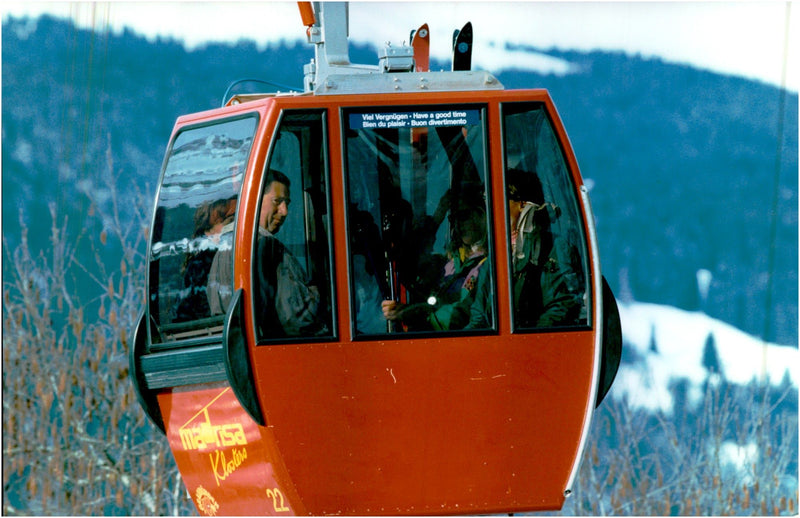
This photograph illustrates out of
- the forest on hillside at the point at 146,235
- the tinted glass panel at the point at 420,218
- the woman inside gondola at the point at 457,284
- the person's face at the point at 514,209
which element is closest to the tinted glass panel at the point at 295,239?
the tinted glass panel at the point at 420,218

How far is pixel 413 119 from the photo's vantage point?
687 centimetres

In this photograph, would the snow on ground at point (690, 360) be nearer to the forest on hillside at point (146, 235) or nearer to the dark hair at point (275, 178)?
the forest on hillside at point (146, 235)

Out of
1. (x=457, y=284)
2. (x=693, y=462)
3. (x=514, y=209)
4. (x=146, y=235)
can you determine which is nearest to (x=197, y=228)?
(x=457, y=284)

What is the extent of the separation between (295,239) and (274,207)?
0.52 feet

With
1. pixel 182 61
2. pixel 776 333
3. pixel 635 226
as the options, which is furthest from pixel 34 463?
pixel 776 333

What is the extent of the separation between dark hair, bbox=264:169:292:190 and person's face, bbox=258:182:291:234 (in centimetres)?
1

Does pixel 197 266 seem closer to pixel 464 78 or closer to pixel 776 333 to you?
pixel 464 78

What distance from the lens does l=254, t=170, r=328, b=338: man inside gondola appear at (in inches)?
265

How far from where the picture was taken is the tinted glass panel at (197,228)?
273 inches

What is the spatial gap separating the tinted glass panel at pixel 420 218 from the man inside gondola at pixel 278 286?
217mm

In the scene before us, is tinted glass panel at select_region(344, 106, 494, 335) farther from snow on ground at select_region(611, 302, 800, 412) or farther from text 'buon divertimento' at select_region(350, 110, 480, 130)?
snow on ground at select_region(611, 302, 800, 412)

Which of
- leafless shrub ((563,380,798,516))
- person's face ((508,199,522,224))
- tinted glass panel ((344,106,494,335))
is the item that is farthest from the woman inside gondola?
leafless shrub ((563,380,798,516))

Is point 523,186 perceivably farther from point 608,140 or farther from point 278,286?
point 608,140

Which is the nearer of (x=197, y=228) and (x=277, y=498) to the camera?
(x=277, y=498)
